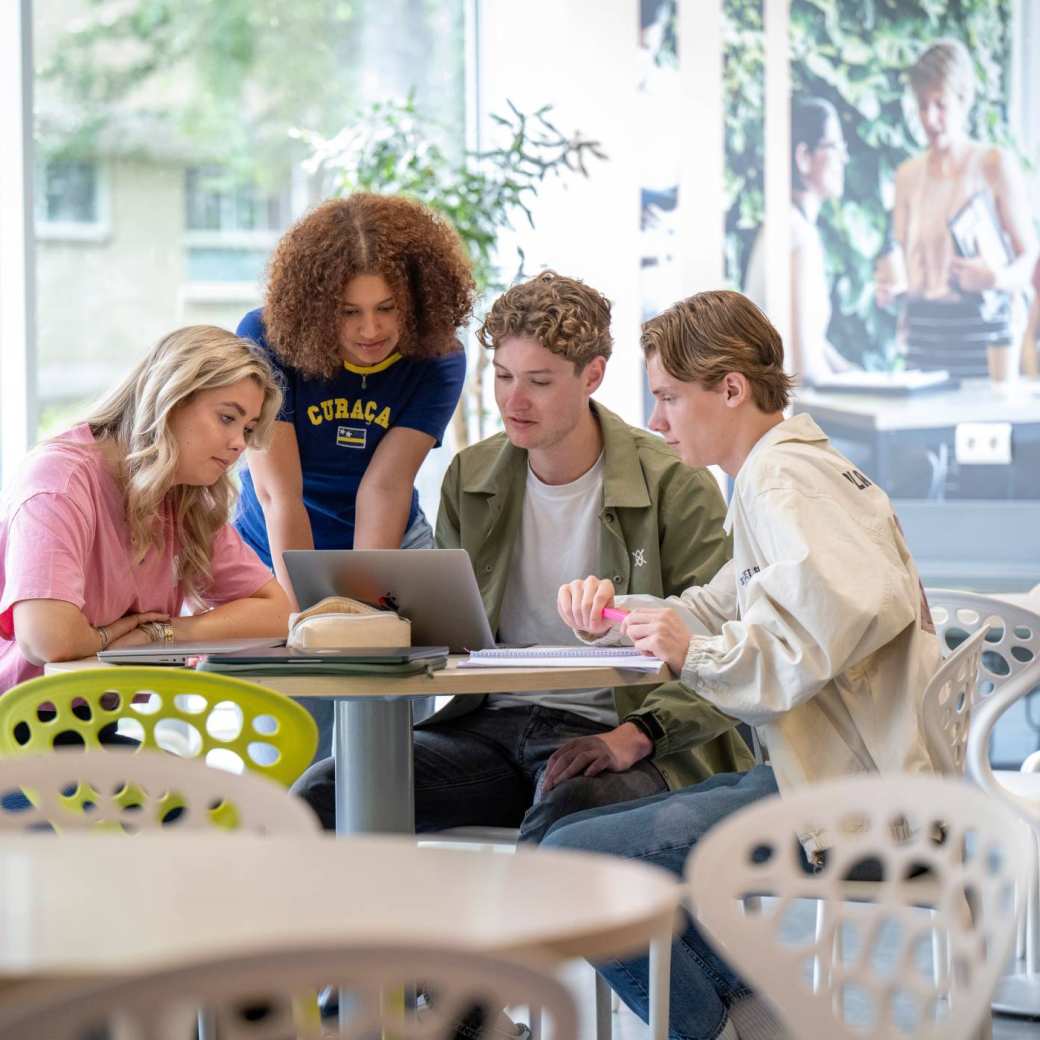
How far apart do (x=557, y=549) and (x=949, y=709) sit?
0.84m

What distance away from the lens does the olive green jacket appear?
2549mm

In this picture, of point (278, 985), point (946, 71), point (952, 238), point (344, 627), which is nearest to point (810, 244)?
point (952, 238)

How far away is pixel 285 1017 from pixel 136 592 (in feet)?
4.20

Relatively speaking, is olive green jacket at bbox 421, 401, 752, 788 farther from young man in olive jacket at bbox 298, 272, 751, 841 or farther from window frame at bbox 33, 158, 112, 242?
window frame at bbox 33, 158, 112, 242

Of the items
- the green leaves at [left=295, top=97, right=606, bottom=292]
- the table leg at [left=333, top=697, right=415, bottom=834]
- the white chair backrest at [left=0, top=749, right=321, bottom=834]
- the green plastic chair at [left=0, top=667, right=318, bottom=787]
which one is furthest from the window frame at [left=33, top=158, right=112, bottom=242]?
the white chair backrest at [left=0, top=749, right=321, bottom=834]

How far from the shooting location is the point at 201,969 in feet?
2.40

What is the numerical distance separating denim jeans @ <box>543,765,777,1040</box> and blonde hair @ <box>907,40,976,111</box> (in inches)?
123

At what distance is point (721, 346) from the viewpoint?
7.13 feet

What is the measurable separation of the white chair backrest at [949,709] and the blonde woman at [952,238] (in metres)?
2.80

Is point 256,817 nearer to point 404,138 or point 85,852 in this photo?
point 85,852

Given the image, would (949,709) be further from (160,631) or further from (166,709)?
(160,631)

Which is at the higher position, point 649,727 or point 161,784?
point 161,784

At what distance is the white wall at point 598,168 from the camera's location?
4.79 metres

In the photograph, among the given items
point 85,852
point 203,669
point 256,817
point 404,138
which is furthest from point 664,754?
point 404,138
